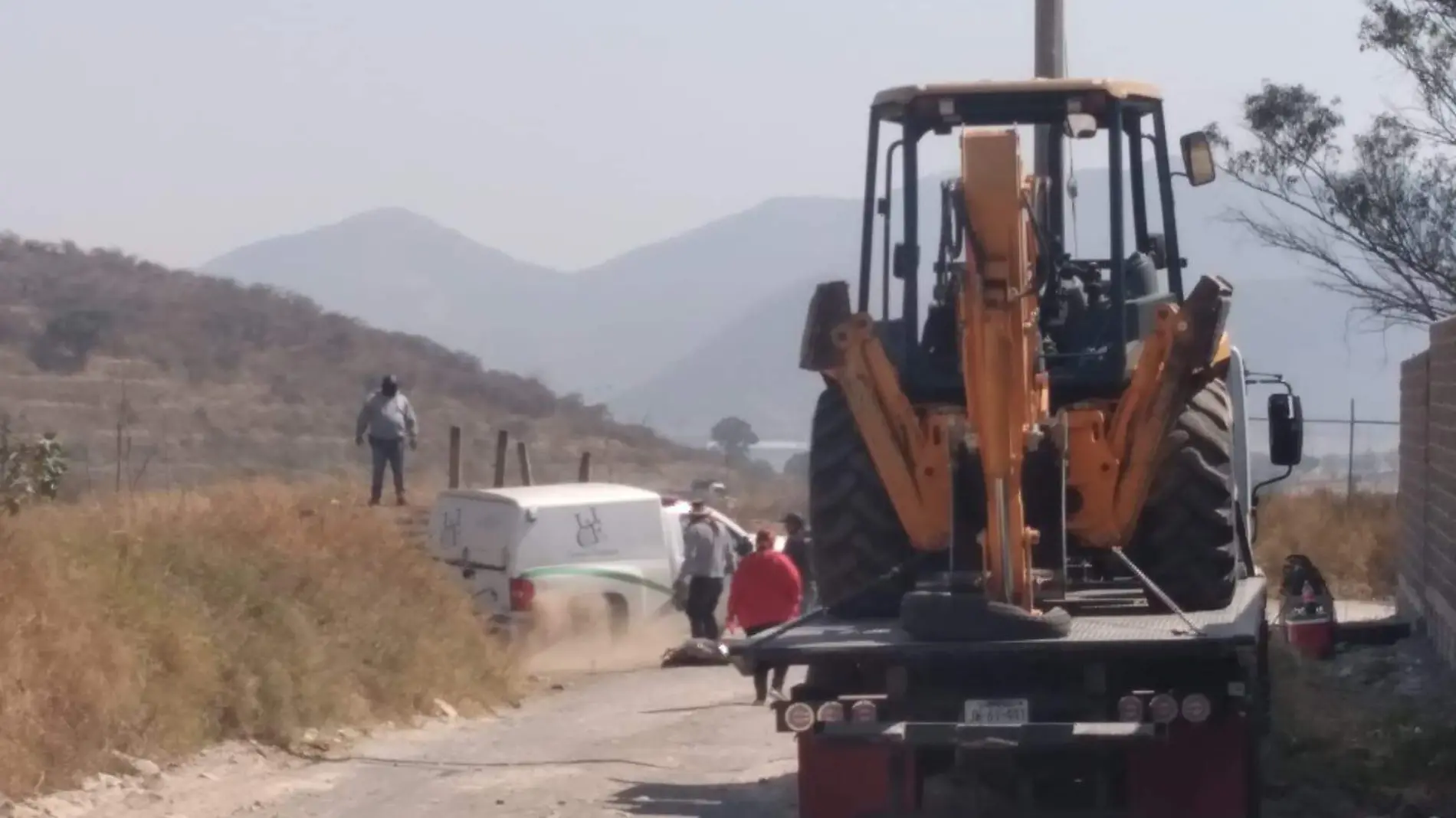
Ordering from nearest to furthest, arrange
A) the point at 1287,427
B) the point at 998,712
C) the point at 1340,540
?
the point at 998,712, the point at 1287,427, the point at 1340,540

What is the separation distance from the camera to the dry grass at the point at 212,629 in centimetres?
1261

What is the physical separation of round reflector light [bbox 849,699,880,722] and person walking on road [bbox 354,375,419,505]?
17.9 meters

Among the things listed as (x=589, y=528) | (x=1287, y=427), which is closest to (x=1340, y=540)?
(x=589, y=528)

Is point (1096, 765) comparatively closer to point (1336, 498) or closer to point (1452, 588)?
point (1452, 588)

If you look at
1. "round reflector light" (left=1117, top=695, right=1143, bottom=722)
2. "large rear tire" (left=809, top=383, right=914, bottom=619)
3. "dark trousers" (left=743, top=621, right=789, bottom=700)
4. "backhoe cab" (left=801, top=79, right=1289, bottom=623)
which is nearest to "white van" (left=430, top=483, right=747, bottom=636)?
"backhoe cab" (left=801, top=79, right=1289, bottom=623)

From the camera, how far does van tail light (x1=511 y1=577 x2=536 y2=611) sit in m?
21.7

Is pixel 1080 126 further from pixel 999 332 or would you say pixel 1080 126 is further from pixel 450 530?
pixel 450 530

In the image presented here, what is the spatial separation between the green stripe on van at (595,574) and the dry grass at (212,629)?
1.65m

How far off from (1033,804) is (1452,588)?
8246 mm

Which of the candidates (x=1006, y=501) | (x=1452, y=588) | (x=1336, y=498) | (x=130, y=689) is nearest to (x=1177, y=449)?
(x=1006, y=501)

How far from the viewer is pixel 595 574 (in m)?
22.5

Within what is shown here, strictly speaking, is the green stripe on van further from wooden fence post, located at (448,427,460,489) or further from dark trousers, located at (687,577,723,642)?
wooden fence post, located at (448,427,460,489)

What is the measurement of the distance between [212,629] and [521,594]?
6917 millimetres

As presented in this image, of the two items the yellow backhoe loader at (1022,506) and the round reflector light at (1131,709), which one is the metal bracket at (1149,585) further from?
the round reflector light at (1131,709)
